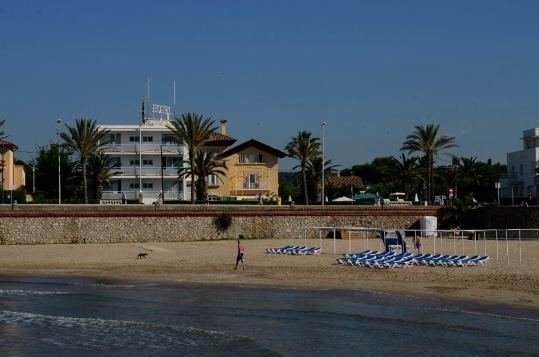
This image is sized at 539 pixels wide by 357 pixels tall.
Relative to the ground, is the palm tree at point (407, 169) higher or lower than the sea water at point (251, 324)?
higher

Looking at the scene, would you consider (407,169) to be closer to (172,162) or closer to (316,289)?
(172,162)

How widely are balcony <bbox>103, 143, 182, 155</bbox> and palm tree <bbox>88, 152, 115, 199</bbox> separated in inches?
200

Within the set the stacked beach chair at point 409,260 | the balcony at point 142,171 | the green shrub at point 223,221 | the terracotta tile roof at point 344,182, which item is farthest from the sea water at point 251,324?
the terracotta tile roof at point 344,182

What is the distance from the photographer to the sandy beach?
123 feet

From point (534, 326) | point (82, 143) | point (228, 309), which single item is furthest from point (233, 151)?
point (534, 326)

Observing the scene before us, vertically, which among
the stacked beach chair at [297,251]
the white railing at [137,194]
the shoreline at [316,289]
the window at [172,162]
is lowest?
the shoreline at [316,289]

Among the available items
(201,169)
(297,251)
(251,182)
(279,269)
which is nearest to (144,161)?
(251,182)

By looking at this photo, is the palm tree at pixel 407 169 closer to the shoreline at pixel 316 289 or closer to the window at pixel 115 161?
the window at pixel 115 161

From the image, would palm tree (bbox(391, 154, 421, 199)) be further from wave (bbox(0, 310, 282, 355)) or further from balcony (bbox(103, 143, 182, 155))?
wave (bbox(0, 310, 282, 355))

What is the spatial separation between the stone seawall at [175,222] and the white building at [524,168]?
122 ft

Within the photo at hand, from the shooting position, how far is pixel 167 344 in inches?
998

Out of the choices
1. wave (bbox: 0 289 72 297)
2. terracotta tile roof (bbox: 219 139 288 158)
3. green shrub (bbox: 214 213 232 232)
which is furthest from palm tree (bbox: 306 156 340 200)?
wave (bbox: 0 289 72 297)

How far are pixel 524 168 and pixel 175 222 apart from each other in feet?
197

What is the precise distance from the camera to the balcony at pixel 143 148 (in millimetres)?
87938
